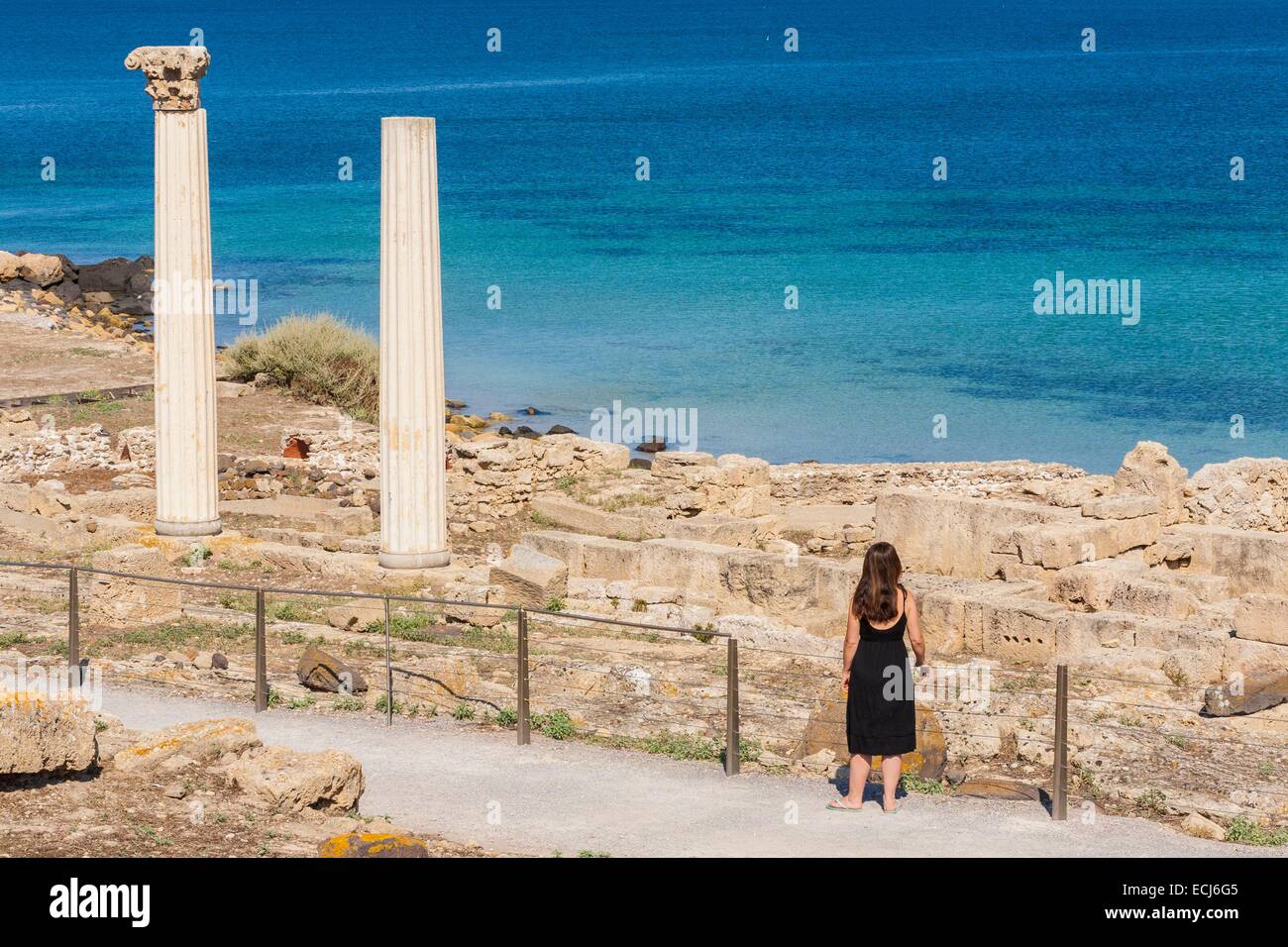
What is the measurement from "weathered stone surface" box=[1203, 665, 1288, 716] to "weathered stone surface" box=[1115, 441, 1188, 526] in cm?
556

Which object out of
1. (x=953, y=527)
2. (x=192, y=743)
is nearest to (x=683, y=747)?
(x=192, y=743)

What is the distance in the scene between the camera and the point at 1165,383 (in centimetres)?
4734

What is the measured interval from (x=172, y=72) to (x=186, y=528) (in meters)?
4.22

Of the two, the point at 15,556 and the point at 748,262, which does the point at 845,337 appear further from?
the point at 15,556

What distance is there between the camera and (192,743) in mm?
9328

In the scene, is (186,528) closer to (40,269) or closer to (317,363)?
(317,363)

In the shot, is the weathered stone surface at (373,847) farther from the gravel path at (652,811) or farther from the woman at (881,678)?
the woman at (881,678)

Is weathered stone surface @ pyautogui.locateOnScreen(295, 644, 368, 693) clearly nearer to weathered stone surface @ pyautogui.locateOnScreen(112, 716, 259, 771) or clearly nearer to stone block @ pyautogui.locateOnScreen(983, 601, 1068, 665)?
weathered stone surface @ pyautogui.locateOnScreen(112, 716, 259, 771)

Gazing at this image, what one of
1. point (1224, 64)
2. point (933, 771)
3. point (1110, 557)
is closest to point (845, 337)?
point (1110, 557)

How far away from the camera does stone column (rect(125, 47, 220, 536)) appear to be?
55.6 feet

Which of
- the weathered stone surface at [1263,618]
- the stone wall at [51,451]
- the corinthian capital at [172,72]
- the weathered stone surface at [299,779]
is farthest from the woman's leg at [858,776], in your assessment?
the stone wall at [51,451]

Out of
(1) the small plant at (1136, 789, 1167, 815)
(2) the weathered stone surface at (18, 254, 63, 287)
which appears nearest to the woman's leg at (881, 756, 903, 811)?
(1) the small plant at (1136, 789, 1167, 815)

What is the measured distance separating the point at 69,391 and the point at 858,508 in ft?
50.5

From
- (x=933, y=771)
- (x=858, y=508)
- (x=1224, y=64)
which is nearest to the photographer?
(x=933, y=771)
